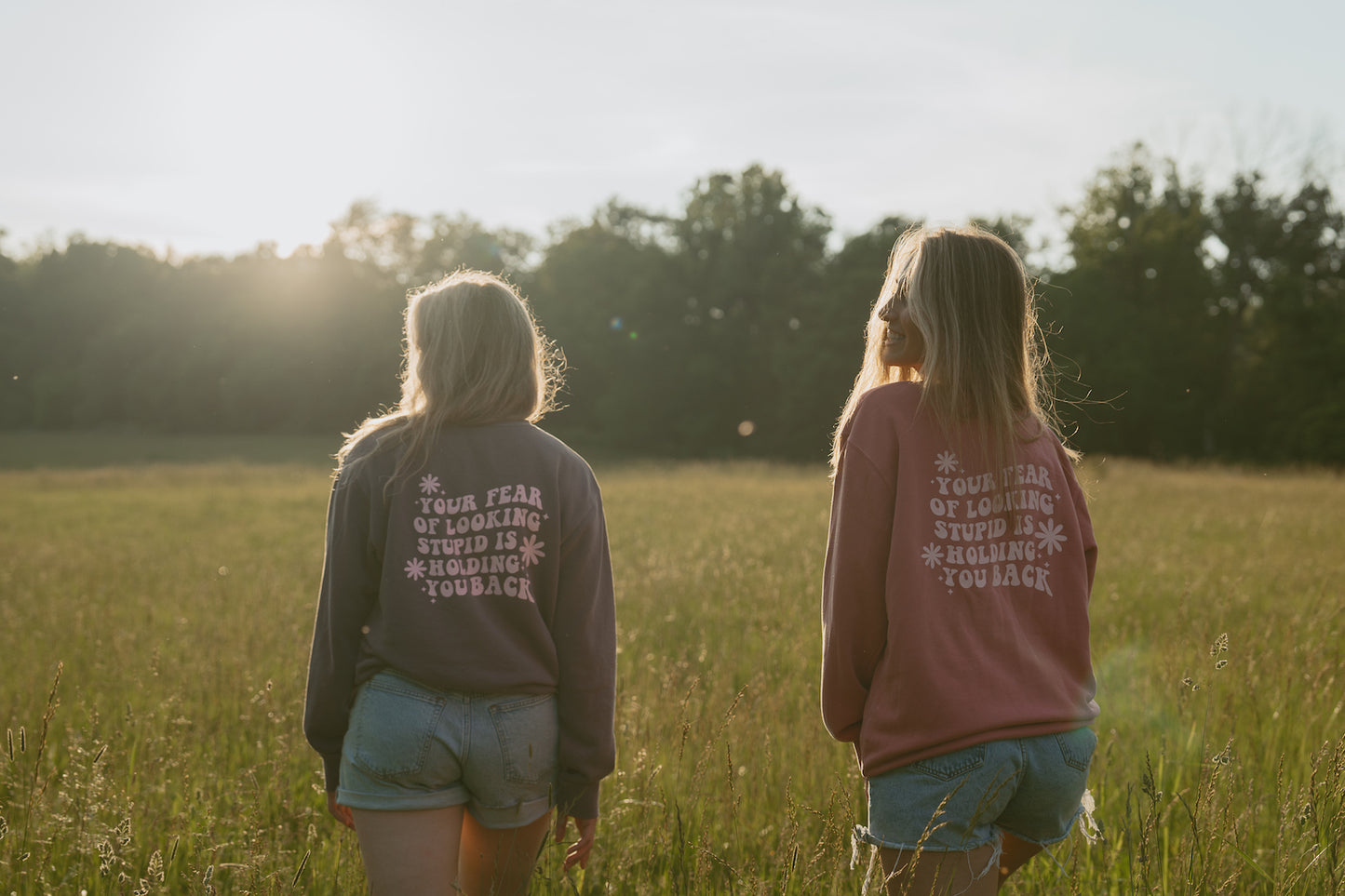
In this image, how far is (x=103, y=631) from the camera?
251 inches

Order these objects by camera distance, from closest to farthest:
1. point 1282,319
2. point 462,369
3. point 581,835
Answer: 1. point 462,369
2. point 581,835
3. point 1282,319

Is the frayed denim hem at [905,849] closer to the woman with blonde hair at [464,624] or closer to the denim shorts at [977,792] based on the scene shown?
the denim shorts at [977,792]

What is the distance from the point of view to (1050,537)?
1.92 meters

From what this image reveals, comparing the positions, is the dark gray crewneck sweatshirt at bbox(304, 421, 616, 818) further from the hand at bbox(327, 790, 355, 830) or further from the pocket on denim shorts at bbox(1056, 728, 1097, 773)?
the pocket on denim shorts at bbox(1056, 728, 1097, 773)

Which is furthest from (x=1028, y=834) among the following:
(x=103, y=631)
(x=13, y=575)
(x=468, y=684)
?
→ (x=13, y=575)

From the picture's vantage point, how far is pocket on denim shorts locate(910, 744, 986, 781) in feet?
5.75

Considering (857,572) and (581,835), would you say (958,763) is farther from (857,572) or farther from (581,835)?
(581,835)

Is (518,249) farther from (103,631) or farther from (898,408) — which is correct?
(898,408)

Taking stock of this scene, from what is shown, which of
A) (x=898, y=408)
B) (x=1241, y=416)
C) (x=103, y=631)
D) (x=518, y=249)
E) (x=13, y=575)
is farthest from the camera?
(x=518, y=249)

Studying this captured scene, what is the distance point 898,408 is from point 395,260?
63.5m

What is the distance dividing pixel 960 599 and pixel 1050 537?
11.2 inches

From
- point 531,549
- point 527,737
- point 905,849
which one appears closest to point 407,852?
point 527,737

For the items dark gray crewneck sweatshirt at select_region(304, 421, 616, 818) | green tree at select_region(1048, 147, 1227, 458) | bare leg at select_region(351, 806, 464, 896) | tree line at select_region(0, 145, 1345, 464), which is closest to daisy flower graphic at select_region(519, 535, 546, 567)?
dark gray crewneck sweatshirt at select_region(304, 421, 616, 818)

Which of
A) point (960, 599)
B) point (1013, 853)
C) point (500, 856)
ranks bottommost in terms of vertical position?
point (500, 856)
